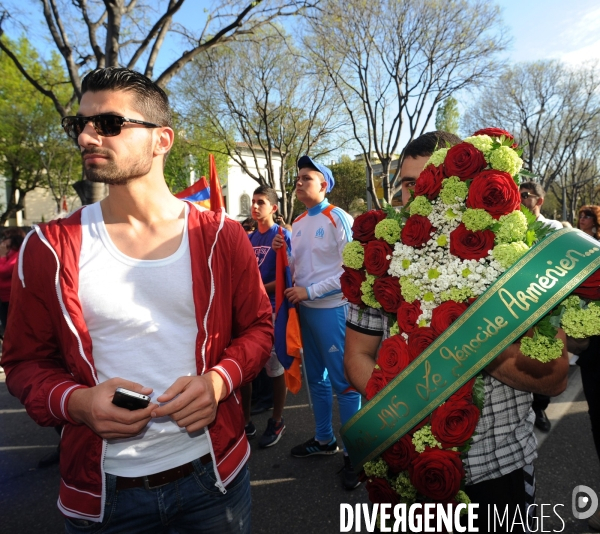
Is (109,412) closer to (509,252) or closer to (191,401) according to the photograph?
(191,401)

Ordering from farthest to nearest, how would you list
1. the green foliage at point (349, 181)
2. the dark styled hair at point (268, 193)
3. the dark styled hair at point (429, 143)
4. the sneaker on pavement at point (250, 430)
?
the green foliage at point (349, 181) → the dark styled hair at point (268, 193) → the sneaker on pavement at point (250, 430) → the dark styled hair at point (429, 143)

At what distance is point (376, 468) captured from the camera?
5.19 feet

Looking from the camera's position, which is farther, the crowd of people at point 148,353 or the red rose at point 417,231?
the red rose at point 417,231

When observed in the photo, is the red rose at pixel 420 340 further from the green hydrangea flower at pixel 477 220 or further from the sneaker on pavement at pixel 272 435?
the sneaker on pavement at pixel 272 435

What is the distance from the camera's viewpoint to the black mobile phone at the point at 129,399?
122 centimetres

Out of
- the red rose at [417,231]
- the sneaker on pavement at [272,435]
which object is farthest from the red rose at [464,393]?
the sneaker on pavement at [272,435]

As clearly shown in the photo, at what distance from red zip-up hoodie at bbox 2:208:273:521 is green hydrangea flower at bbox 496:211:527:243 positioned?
3.04 ft

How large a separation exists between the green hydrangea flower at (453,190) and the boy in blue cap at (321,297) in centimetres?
180

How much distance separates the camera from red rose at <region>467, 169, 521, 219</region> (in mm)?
1414

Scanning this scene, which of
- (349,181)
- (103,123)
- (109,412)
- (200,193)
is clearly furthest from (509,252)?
(349,181)

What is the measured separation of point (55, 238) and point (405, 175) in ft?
4.68

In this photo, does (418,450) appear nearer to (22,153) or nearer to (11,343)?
(11,343)

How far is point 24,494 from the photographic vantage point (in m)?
3.26

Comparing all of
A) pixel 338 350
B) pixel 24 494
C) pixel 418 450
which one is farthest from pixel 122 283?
pixel 24 494
